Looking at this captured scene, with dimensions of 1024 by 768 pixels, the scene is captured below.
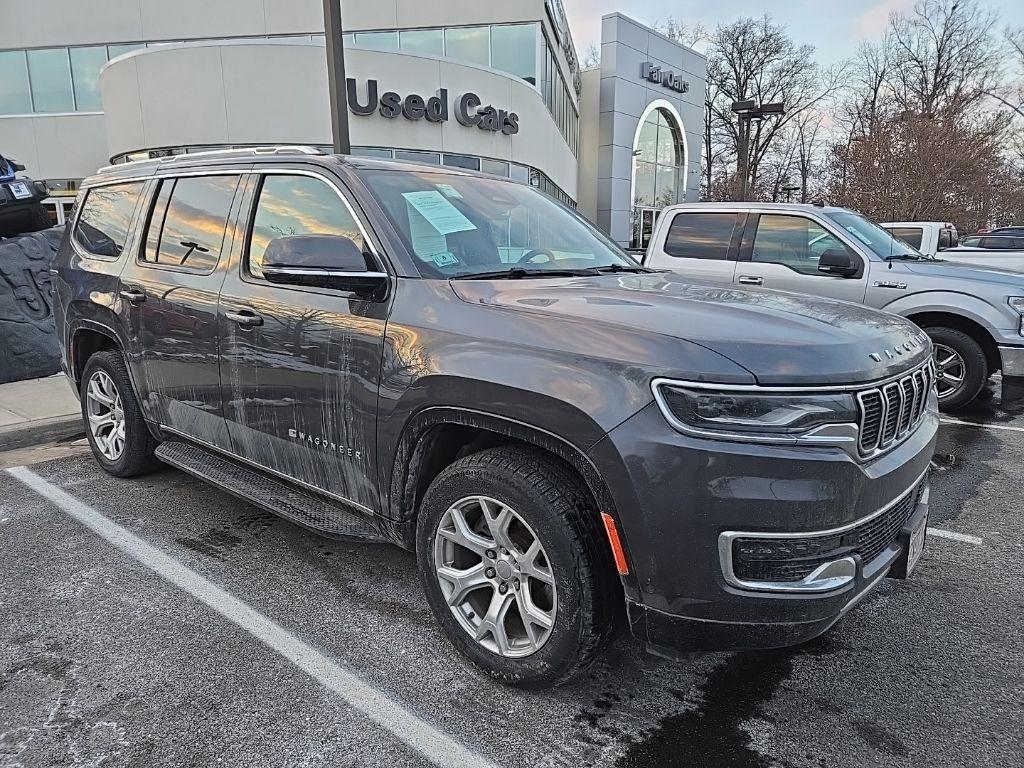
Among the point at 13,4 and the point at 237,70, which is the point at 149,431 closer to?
the point at 237,70

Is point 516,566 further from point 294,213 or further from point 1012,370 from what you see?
point 1012,370

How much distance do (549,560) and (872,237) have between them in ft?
20.5

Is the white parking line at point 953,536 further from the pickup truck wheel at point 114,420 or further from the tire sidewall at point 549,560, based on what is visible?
the pickup truck wheel at point 114,420

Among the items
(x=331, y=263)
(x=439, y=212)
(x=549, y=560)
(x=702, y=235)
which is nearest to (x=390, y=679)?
(x=549, y=560)

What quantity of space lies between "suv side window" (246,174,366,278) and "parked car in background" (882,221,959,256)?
36.6 feet

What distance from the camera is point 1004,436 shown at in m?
6.02

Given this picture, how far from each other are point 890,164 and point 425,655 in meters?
24.3

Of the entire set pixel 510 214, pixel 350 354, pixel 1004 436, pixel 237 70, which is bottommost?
pixel 1004 436

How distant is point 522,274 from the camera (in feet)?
10.1

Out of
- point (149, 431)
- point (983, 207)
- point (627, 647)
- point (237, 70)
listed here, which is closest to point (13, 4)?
point (237, 70)

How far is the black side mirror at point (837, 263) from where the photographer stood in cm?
653

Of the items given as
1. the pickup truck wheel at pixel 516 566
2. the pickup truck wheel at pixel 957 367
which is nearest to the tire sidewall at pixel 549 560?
the pickup truck wheel at pixel 516 566

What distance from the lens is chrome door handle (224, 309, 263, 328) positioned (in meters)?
3.25

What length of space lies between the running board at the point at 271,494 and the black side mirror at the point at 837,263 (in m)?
5.27
